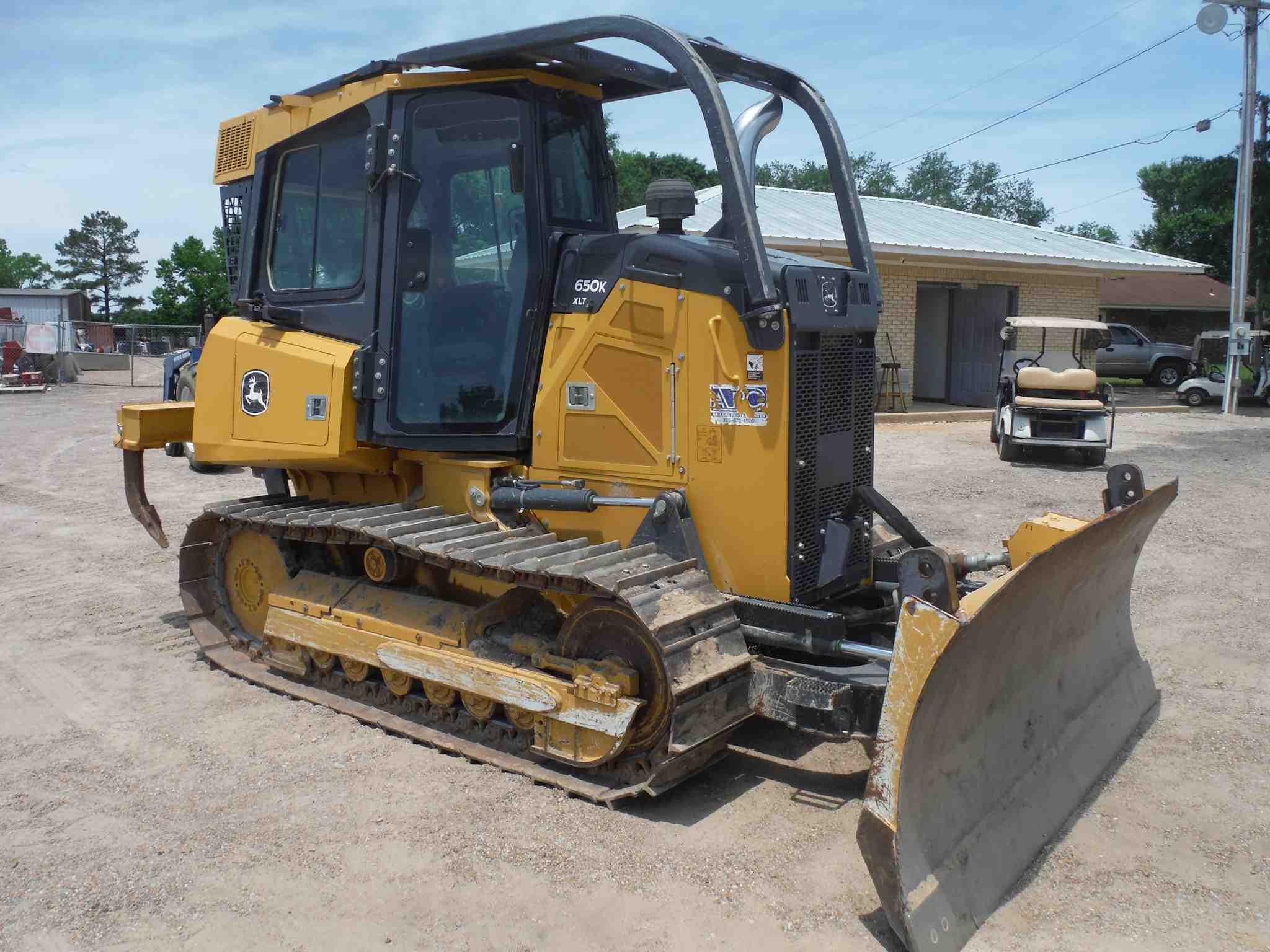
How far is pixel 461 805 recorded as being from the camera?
4.33m

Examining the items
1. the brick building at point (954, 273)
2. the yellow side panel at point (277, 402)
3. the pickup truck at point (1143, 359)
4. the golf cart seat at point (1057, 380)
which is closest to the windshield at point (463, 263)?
the yellow side panel at point (277, 402)

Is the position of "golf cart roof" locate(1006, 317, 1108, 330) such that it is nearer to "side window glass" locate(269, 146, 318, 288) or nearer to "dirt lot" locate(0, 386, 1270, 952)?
"dirt lot" locate(0, 386, 1270, 952)

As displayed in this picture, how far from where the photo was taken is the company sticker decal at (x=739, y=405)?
443 centimetres

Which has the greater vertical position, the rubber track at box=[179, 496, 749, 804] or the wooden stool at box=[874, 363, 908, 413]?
the wooden stool at box=[874, 363, 908, 413]

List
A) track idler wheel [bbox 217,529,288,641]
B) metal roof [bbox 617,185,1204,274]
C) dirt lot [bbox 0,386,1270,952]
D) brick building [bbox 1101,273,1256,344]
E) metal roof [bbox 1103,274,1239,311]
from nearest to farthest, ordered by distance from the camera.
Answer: dirt lot [bbox 0,386,1270,952] → track idler wheel [bbox 217,529,288,641] → metal roof [bbox 617,185,1204,274] → metal roof [bbox 1103,274,1239,311] → brick building [bbox 1101,273,1256,344]

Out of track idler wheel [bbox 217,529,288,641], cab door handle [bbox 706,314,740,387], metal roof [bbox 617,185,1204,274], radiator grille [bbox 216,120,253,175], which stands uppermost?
metal roof [bbox 617,185,1204,274]

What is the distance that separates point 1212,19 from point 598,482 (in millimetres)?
19787

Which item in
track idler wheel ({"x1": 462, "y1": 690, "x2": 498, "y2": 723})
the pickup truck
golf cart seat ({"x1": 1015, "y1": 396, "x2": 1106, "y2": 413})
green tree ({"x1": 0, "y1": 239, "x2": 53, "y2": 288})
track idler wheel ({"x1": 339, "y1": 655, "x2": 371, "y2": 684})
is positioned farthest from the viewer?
green tree ({"x1": 0, "y1": 239, "x2": 53, "y2": 288})

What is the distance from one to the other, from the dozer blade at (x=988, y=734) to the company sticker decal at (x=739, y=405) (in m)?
1.25

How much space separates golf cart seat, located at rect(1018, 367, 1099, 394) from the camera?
45.3 ft

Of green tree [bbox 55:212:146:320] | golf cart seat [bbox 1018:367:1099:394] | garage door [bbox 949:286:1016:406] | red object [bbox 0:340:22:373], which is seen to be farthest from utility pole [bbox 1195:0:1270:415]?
green tree [bbox 55:212:146:320]

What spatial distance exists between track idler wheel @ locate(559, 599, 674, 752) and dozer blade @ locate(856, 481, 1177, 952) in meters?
1.00

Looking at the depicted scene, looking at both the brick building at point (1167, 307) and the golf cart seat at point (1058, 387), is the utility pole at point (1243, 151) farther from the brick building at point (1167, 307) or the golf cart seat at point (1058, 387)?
the brick building at point (1167, 307)

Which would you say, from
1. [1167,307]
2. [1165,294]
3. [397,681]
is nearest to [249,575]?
[397,681]
